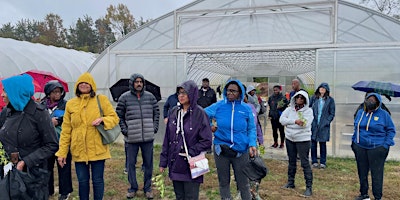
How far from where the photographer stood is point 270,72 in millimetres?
22516

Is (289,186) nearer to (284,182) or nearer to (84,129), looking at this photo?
(284,182)

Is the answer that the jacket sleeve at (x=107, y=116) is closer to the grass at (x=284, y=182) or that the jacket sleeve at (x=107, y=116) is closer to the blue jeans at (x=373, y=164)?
the grass at (x=284, y=182)

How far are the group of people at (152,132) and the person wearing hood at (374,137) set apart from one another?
0.01 metres

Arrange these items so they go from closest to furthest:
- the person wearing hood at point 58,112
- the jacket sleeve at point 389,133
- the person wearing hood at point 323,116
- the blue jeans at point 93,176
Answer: the blue jeans at point 93,176, the jacket sleeve at point 389,133, the person wearing hood at point 58,112, the person wearing hood at point 323,116

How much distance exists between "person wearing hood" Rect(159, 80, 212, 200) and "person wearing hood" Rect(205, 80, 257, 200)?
1.77ft

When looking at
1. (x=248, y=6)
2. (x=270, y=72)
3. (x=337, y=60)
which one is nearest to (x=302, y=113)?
(x=337, y=60)

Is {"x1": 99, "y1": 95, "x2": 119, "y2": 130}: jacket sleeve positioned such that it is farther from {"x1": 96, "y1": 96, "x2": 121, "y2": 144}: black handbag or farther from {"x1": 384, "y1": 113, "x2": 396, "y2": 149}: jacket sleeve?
{"x1": 384, "y1": 113, "x2": 396, "y2": 149}: jacket sleeve

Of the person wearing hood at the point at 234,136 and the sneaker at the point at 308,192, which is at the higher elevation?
the person wearing hood at the point at 234,136

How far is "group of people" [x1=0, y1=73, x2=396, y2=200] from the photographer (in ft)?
9.00

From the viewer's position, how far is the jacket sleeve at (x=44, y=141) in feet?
8.87

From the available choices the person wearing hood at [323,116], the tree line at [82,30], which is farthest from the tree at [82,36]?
the person wearing hood at [323,116]

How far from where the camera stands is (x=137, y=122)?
446 centimetres

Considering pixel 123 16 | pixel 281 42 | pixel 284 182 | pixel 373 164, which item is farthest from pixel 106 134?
pixel 123 16

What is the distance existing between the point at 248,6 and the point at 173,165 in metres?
5.73
